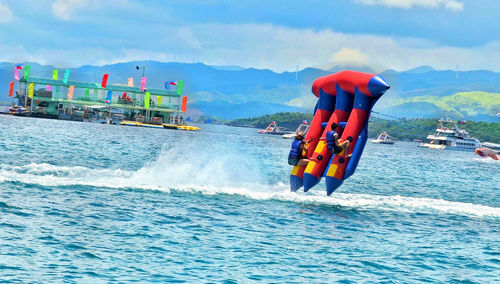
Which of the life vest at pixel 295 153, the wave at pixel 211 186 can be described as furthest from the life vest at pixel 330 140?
the wave at pixel 211 186

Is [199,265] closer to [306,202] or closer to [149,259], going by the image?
[149,259]

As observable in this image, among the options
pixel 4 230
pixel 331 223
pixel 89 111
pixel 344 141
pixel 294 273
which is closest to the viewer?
pixel 294 273

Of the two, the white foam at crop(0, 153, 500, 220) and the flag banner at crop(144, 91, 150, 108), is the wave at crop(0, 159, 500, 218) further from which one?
the flag banner at crop(144, 91, 150, 108)

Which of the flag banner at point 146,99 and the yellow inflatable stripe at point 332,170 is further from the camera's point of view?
the flag banner at point 146,99

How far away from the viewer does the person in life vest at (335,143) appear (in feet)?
76.6

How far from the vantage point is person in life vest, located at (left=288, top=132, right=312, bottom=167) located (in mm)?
24859

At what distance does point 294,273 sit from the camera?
13.8 metres

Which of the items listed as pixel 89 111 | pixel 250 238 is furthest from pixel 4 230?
pixel 89 111

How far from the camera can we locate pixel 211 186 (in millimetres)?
25516

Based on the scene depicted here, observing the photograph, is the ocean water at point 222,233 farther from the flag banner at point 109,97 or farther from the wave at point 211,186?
the flag banner at point 109,97

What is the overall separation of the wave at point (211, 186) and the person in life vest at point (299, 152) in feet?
4.48

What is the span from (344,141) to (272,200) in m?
3.59

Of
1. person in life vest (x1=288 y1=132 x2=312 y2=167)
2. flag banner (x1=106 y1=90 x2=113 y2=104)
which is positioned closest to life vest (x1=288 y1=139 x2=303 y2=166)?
person in life vest (x1=288 y1=132 x2=312 y2=167)

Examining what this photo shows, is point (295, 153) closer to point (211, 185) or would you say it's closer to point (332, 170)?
point (332, 170)
